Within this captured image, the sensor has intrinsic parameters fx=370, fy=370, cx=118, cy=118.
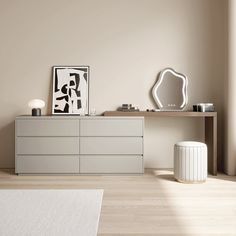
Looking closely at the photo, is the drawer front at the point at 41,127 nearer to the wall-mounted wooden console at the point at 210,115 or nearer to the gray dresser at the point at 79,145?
the gray dresser at the point at 79,145

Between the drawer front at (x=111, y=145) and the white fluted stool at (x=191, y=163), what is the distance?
0.61 metres

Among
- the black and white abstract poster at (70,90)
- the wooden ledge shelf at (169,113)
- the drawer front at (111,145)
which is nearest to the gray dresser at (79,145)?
the drawer front at (111,145)

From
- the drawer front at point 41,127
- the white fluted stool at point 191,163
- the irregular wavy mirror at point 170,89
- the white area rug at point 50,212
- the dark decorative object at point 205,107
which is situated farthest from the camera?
the irregular wavy mirror at point 170,89

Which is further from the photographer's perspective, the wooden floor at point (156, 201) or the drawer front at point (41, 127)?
the drawer front at point (41, 127)

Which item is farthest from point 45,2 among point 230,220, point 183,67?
point 230,220

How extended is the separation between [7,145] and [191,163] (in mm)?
2510

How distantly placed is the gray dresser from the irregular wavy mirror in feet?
1.90

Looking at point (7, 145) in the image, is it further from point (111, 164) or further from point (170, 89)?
point (170, 89)

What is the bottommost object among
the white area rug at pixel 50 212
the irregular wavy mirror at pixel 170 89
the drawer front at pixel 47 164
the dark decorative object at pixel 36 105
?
the white area rug at pixel 50 212

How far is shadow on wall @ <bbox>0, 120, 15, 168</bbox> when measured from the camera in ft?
16.5

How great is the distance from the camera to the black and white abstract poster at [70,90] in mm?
4973

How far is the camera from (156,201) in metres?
3.36

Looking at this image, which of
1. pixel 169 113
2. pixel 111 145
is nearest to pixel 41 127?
pixel 111 145

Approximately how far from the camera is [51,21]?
498cm
